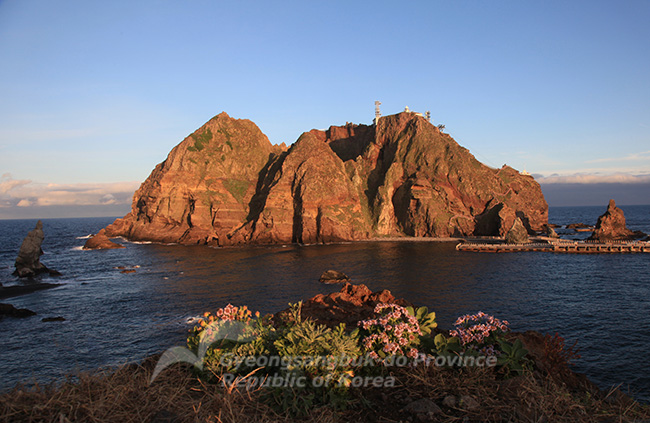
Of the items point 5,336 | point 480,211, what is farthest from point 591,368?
point 480,211

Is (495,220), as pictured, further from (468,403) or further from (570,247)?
(468,403)

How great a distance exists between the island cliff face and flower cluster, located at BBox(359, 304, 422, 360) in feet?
277

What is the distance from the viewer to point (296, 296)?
40.4 metres

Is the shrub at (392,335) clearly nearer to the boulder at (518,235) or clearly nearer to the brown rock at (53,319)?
the brown rock at (53,319)

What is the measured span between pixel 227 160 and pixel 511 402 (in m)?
121

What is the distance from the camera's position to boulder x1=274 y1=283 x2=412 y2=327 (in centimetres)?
1736

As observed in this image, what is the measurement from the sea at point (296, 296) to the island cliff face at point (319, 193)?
842 inches

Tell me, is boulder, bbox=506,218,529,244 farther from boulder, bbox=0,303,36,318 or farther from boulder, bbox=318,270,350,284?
boulder, bbox=0,303,36,318

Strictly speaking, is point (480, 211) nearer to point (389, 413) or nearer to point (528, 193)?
point (528, 193)

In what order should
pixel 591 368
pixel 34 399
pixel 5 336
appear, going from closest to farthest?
1. pixel 34 399
2. pixel 591 368
3. pixel 5 336

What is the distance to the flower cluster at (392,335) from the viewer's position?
8094mm

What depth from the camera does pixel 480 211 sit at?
10981 cm

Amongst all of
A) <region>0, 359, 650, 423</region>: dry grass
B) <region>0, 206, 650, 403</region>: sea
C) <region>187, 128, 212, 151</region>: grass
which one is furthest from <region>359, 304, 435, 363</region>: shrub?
<region>187, 128, 212, 151</region>: grass

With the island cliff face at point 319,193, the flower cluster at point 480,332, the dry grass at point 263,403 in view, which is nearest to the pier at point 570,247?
the island cliff face at point 319,193
